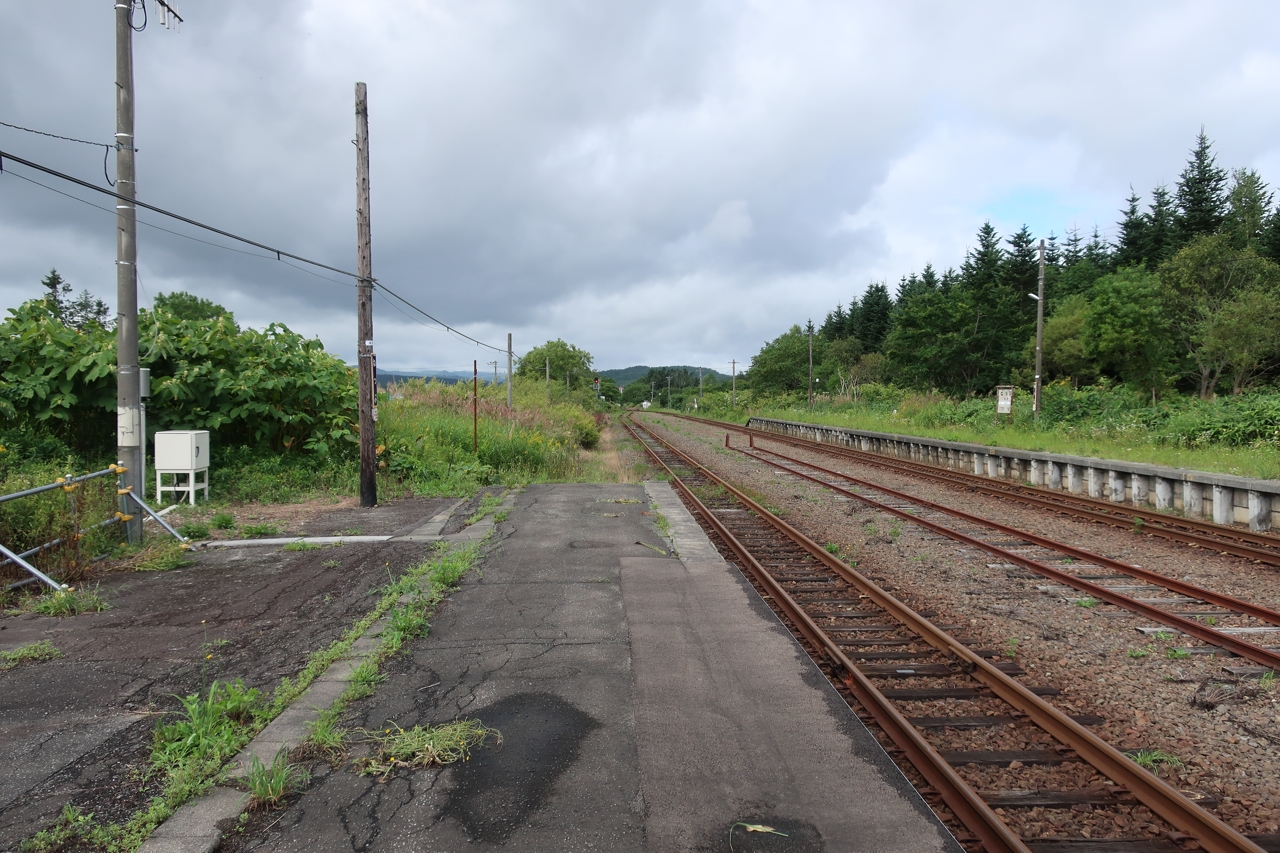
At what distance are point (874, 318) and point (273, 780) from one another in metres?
83.9

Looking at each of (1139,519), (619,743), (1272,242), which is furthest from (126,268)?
(1272,242)

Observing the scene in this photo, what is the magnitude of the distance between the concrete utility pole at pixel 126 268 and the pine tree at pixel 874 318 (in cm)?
7718

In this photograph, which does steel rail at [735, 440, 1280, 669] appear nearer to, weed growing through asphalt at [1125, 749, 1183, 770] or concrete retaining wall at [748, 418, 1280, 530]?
weed growing through asphalt at [1125, 749, 1183, 770]

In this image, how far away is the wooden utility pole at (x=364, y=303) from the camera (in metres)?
11.2

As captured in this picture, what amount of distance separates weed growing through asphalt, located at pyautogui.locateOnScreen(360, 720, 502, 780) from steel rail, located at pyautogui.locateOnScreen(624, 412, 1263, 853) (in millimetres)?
2528

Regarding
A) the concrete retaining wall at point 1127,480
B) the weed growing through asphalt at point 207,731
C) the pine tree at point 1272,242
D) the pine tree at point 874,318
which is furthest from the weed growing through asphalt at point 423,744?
the pine tree at point 874,318

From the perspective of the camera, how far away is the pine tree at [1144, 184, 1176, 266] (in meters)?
52.3

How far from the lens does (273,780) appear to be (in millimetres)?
3115

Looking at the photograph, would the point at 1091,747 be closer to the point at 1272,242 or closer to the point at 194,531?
the point at 194,531

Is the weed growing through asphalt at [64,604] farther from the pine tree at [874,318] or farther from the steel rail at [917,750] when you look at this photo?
the pine tree at [874,318]

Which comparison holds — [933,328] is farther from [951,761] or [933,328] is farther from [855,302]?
[951,761]

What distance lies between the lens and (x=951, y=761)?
3.74 metres

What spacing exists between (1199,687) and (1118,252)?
68838 mm

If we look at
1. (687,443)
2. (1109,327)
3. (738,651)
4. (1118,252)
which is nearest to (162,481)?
(738,651)
